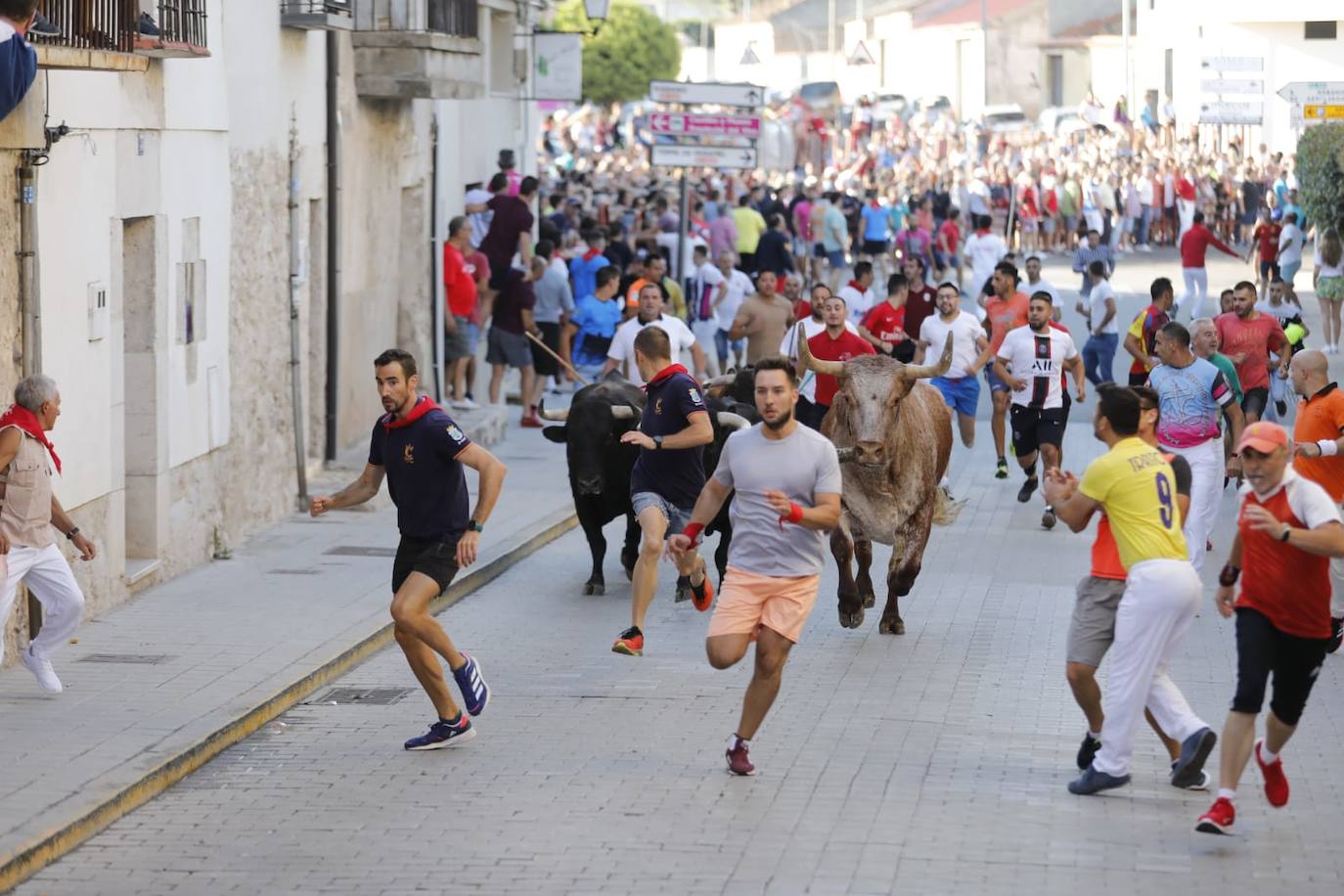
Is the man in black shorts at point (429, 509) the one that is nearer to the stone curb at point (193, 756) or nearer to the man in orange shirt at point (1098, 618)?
the stone curb at point (193, 756)

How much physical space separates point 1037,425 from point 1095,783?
31.9 ft

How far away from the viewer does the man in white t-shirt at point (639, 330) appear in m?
17.5

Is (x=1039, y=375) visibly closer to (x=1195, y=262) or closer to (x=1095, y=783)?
(x=1095, y=783)

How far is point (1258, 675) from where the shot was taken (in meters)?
9.11

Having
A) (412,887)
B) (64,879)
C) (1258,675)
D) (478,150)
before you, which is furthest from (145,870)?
(478,150)

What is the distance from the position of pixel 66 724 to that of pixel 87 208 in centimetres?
398

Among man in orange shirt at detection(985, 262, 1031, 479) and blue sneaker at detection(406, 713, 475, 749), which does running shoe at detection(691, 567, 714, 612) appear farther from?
man in orange shirt at detection(985, 262, 1031, 479)

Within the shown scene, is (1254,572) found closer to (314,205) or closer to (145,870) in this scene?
(145,870)

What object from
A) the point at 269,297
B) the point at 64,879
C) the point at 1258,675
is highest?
the point at 269,297

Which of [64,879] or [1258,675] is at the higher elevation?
[1258,675]

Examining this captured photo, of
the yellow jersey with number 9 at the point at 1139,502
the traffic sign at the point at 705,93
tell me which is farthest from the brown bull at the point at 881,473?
the traffic sign at the point at 705,93

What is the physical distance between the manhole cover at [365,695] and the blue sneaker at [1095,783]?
3.87 metres

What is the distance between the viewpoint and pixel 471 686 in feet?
35.8

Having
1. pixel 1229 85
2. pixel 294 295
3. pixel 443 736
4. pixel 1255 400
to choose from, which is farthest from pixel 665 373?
pixel 1229 85
